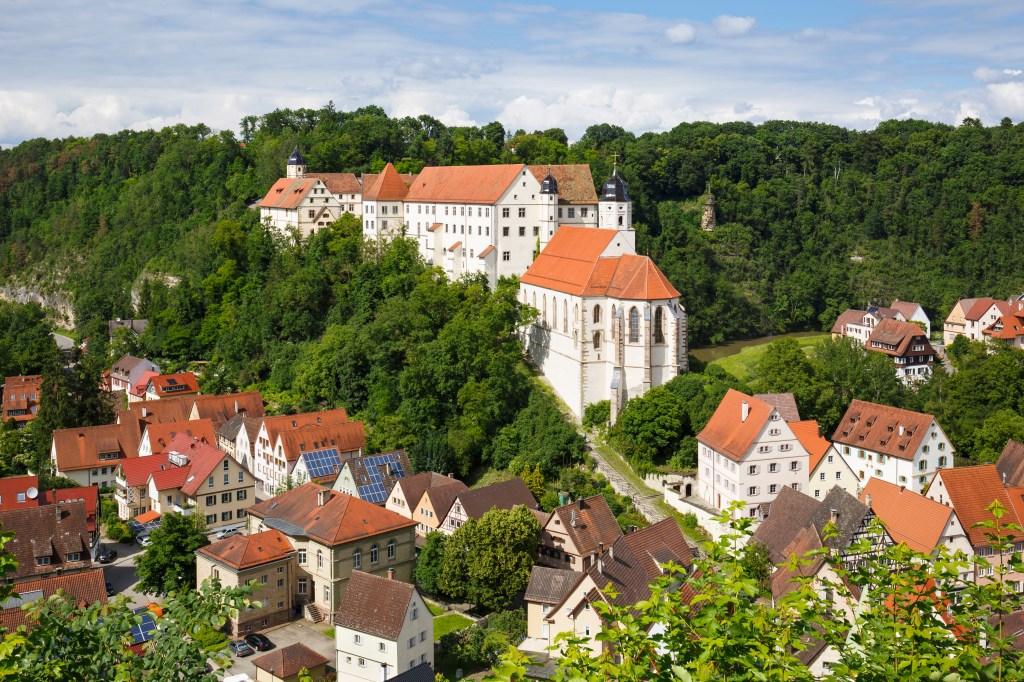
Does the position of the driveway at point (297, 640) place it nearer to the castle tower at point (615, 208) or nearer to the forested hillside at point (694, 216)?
the castle tower at point (615, 208)

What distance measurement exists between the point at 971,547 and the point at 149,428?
39060mm

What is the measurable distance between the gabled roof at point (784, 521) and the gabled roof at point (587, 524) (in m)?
5.17

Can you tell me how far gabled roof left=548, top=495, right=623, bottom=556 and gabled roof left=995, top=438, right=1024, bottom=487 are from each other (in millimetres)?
16443

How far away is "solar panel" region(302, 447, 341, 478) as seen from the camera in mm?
45125

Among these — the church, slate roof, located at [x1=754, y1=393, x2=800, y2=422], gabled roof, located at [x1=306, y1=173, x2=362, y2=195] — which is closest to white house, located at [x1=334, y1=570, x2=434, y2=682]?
the church

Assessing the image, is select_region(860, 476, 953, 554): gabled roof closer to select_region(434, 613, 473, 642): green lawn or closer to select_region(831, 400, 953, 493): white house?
select_region(831, 400, 953, 493): white house

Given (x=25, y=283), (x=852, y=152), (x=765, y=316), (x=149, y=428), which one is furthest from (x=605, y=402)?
(x=25, y=283)

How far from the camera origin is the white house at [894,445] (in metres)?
40.5

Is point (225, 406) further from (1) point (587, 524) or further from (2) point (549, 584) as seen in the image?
(2) point (549, 584)

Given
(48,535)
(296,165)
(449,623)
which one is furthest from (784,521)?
(296,165)

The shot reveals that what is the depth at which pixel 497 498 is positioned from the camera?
38312 millimetres

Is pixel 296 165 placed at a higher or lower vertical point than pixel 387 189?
higher

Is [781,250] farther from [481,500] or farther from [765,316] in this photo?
[481,500]

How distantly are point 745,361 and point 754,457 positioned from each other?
2226 centimetres
